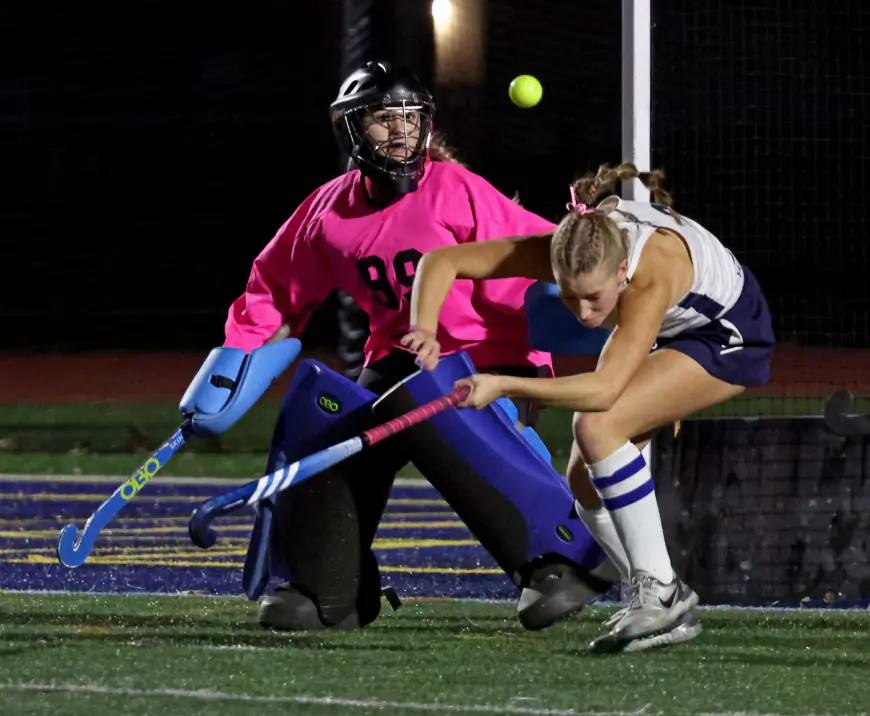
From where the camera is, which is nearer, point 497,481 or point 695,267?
point 695,267

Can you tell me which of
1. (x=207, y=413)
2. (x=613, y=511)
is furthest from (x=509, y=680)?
(x=207, y=413)

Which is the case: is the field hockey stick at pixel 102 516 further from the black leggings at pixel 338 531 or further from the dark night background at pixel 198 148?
the dark night background at pixel 198 148

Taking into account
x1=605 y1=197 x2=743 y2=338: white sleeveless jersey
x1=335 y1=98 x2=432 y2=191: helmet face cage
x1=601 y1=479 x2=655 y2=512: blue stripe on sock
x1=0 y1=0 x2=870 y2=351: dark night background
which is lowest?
x1=0 y1=0 x2=870 y2=351: dark night background

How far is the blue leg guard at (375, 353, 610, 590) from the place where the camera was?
4.58m

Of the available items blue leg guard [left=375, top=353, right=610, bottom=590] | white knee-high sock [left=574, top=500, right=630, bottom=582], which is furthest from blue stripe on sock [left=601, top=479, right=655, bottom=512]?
blue leg guard [left=375, top=353, right=610, bottom=590]

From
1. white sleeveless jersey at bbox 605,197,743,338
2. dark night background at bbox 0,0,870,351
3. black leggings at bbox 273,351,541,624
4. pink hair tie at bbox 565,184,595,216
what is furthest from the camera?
dark night background at bbox 0,0,870,351

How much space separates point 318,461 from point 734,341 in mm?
1088

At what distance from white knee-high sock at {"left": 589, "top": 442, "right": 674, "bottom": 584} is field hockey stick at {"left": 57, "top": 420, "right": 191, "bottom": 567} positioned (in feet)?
3.97

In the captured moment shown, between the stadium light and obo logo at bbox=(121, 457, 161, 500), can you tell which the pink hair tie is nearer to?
obo logo at bbox=(121, 457, 161, 500)

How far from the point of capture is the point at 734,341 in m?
4.49

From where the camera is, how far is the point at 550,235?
177 inches

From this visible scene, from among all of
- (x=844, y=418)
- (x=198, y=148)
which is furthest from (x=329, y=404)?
(x=198, y=148)

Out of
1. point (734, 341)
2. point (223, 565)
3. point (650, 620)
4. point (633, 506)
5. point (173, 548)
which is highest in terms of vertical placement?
point (734, 341)

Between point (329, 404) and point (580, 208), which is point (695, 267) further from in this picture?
point (329, 404)
